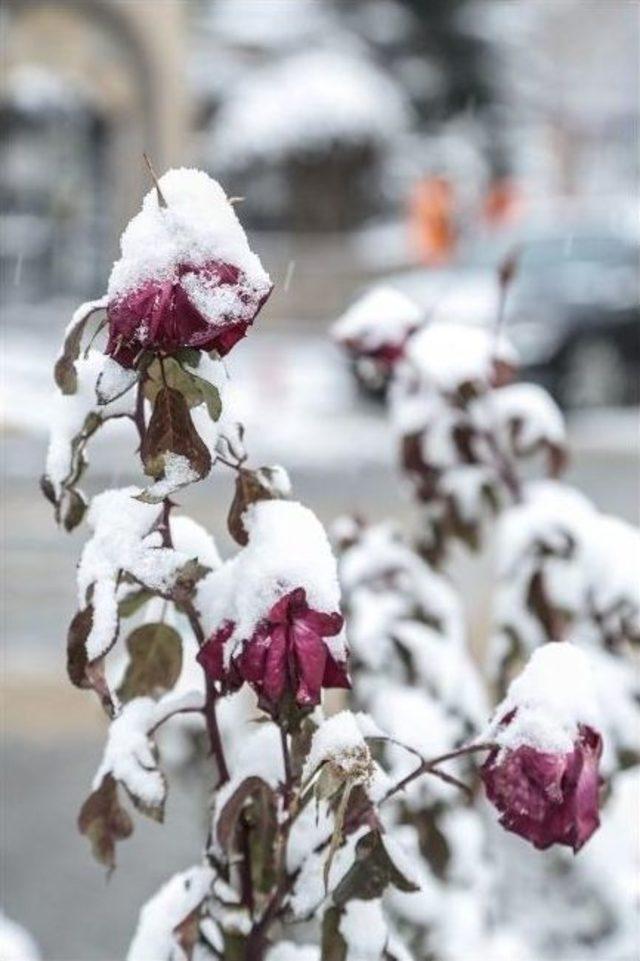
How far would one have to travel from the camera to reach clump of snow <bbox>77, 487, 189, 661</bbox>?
4.09 feet

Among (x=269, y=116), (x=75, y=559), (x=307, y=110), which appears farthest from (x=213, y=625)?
(x=269, y=116)

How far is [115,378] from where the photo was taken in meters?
1.19

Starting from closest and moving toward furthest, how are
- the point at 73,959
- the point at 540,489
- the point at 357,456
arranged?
1. the point at 540,489
2. the point at 73,959
3. the point at 357,456

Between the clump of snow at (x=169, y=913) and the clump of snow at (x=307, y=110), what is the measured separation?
58.2 feet

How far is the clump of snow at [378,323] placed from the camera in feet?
6.64

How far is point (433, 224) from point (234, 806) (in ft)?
54.1

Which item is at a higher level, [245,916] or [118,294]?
[118,294]

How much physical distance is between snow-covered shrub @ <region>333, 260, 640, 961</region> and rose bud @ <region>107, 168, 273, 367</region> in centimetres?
80

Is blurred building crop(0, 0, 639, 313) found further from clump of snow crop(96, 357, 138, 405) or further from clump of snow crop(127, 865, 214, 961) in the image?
clump of snow crop(96, 357, 138, 405)

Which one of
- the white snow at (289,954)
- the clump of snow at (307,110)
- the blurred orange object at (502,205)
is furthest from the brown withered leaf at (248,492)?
the blurred orange object at (502,205)

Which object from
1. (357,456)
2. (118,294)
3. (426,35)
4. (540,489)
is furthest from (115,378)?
(426,35)

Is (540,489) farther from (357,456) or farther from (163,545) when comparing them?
(357,456)

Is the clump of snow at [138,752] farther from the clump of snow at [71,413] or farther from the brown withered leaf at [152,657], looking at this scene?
the clump of snow at [71,413]

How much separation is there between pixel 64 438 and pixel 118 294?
27 centimetres
